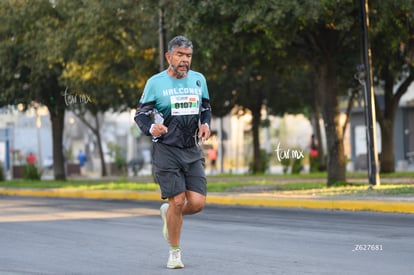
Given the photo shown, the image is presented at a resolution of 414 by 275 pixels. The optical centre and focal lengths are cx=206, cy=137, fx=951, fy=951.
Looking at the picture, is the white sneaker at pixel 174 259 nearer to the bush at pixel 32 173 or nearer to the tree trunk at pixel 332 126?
the tree trunk at pixel 332 126

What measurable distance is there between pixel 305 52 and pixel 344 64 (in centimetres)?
370

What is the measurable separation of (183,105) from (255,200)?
11700 millimetres

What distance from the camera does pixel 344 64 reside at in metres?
26.8

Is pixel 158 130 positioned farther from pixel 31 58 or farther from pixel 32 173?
pixel 32 173

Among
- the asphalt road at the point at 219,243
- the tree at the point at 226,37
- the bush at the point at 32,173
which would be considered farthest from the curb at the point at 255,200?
the bush at the point at 32,173

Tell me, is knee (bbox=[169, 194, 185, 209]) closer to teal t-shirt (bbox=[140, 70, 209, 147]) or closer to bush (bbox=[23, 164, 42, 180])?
teal t-shirt (bbox=[140, 70, 209, 147])

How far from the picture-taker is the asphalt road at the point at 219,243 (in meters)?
8.53

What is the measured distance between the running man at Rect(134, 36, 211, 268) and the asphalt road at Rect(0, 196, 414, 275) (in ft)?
2.48

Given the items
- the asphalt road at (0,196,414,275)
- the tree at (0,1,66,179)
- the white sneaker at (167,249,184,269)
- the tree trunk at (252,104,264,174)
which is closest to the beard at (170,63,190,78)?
the white sneaker at (167,249,184,269)

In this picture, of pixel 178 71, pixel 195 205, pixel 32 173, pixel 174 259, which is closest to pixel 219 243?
pixel 174 259

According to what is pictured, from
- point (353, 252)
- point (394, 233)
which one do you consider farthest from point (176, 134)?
point (394, 233)

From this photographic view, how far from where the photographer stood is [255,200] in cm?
1964

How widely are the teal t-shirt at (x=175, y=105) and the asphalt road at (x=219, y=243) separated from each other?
46.8 inches

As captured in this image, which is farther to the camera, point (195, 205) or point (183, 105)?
point (195, 205)
